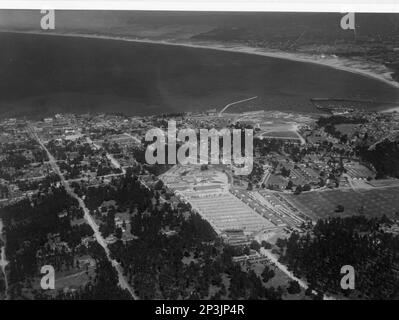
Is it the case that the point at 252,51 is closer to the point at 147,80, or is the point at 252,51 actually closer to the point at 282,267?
the point at 147,80

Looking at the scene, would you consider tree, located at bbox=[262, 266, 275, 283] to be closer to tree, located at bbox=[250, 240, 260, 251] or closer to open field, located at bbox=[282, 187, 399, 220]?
tree, located at bbox=[250, 240, 260, 251]

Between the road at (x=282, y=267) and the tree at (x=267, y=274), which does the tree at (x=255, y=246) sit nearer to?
the road at (x=282, y=267)

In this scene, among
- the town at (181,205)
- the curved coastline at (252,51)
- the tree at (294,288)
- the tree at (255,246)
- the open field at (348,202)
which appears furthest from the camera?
the curved coastline at (252,51)

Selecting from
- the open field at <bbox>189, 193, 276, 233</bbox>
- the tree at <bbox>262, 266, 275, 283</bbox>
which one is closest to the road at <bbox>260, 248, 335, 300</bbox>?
the tree at <bbox>262, 266, 275, 283</bbox>

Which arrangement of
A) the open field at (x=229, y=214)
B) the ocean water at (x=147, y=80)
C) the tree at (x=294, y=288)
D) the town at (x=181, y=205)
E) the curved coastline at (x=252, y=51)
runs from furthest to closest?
the curved coastline at (x=252, y=51) < the ocean water at (x=147, y=80) < the open field at (x=229, y=214) < the town at (x=181, y=205) < the tree at (x=294, y=288)

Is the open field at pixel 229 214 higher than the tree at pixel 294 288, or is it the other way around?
the open field at pixel 229 214

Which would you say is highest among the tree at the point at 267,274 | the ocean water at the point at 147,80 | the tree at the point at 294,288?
the ocean water at the point at 147,80

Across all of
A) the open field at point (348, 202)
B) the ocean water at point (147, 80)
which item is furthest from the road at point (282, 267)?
the ocean water at point (147, 80)
